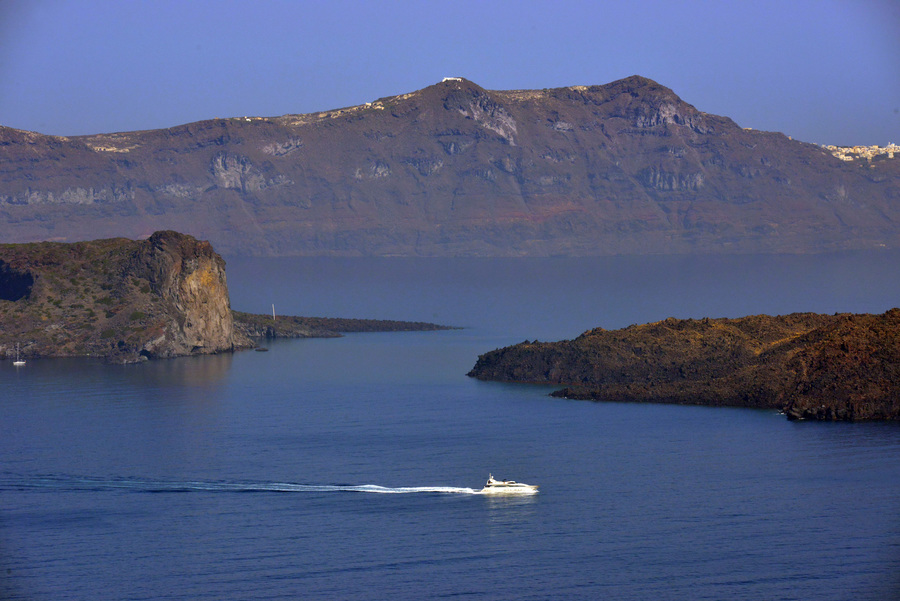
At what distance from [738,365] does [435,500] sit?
47254mm

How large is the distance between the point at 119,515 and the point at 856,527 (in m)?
38.1

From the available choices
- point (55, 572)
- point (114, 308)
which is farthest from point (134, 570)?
point (114, 308)

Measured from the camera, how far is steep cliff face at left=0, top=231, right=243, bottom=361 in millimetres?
139500

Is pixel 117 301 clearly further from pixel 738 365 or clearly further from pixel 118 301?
pixel 738 365

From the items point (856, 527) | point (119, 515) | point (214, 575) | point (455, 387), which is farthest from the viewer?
point (455, 387)

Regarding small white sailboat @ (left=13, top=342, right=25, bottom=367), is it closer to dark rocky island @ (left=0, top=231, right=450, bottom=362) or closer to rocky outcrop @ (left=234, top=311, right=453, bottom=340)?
dark rocky island @ (left=0, top=231, right=450, bottom=362)

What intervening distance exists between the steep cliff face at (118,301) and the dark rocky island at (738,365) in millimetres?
45370

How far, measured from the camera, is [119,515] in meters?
61.7

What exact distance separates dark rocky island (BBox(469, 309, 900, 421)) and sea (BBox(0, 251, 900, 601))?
3244mm

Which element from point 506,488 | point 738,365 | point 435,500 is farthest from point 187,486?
point 738,365

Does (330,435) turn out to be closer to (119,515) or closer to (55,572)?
(119,515)

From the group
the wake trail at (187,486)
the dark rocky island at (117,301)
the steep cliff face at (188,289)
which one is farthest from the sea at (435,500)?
the steep cliff face at (188,289)

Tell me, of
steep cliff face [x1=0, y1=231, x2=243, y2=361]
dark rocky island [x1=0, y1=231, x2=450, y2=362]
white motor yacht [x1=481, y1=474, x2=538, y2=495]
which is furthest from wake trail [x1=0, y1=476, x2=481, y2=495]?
steep cliff face [x1=0, y1=231, x2=243, y2=361]

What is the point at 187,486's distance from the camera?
67562 mm
